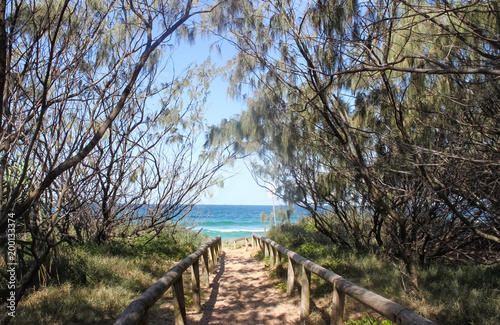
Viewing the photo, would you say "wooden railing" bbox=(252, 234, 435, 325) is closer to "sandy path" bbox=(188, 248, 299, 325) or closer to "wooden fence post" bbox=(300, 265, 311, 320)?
"wooden fence post" bbox=(300, 265, 311, 320)

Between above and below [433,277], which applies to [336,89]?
above

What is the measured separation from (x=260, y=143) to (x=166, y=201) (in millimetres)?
2279

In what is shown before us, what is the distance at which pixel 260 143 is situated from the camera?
759cm

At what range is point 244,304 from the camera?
5.16 meters

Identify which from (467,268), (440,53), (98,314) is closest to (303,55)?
(440,53)

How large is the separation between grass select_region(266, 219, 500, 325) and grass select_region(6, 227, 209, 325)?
210 cm

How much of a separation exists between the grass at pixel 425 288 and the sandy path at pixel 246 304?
34 cm

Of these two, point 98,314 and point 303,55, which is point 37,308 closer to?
point 98,314

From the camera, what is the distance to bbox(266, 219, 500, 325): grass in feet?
12.5

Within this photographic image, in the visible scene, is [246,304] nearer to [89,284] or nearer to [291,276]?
[291,276]

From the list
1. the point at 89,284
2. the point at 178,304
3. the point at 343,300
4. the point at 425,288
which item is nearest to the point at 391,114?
the point at 425,288

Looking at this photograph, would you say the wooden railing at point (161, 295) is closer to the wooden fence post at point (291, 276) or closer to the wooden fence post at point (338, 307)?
the wooden fence post at point (291, 276)

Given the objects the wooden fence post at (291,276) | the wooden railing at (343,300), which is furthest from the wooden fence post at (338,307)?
the wooden fence post at (291,276)

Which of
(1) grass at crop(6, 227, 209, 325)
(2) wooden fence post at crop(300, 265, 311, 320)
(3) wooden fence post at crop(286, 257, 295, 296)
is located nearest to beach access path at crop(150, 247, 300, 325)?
(3) wooden fence post at crop(286, 257, 295, 296)
